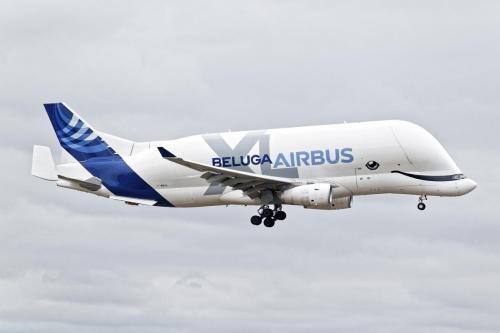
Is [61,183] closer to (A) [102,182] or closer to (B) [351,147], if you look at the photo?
(A) [102,182]

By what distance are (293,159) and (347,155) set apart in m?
3.97

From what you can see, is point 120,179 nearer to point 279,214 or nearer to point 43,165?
point 43,165

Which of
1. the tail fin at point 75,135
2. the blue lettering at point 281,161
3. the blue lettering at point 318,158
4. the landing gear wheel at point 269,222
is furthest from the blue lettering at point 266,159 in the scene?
the tail fin at point 75,135

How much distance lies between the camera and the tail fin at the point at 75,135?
104 metres

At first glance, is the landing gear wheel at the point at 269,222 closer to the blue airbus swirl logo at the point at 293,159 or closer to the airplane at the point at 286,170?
the airplane at the point at 286,170

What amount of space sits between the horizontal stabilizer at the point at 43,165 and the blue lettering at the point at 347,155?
23450mm

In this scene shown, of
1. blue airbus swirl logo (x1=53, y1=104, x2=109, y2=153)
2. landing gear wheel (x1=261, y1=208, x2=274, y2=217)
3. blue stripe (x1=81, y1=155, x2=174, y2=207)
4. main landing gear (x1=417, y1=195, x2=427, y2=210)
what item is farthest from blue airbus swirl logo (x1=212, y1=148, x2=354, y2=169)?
blue airbus swirl logo (x1=53, y1=104, x2=109, y2=153)

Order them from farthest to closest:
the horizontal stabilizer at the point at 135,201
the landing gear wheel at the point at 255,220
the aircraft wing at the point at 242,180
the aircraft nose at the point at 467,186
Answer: the horizontal stabilizer at the point at 135,201, the landing gear wheel at the point at 255,220, the aircraft nose at the point at 467,186, the aircraft wing at the point at 242,180

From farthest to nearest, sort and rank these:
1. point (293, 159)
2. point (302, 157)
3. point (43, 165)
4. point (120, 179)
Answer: point (43, 165) → point (120, 179) → point (293, 159) → point (302, 157)

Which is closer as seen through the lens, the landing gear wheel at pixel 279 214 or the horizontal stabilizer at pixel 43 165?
the landing gear wheel at pixel 279 214

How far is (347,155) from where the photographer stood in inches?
3676

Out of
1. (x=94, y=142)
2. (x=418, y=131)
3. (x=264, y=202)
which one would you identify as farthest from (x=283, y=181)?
(x=94, y=142)

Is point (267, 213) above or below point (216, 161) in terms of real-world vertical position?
below

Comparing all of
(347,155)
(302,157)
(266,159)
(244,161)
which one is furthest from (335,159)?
(244,161)
